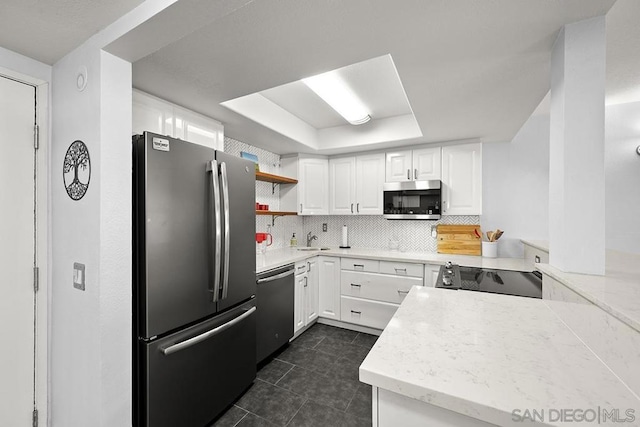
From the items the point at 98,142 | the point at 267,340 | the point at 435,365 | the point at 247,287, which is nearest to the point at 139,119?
the point at 98,142

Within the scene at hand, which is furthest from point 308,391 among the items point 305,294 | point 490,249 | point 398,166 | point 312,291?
point 398,166

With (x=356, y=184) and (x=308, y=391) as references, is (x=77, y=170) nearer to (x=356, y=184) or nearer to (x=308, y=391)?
(x=308, y=391)

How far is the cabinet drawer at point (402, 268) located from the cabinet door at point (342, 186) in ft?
2.90

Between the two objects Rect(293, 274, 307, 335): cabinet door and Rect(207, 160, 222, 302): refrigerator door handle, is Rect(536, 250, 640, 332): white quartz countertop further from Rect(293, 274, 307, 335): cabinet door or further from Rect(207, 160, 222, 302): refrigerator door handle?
Rect(293, 274, 307, 335): cabinet door

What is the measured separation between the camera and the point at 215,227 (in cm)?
166

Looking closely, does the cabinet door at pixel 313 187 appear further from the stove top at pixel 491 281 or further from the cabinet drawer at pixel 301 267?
the stove top at pixel 491 281

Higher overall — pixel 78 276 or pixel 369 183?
pixel 369 183

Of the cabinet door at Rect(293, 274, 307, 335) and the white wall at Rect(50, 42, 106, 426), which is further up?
the white wall at Rect(50, 42, 106, 426)

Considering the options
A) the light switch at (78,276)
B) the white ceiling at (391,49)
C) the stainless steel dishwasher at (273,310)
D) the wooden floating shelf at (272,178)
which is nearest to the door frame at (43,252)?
the light switch at (78,276)

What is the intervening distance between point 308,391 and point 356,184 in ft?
7.91

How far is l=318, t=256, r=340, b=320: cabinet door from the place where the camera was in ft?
10.6

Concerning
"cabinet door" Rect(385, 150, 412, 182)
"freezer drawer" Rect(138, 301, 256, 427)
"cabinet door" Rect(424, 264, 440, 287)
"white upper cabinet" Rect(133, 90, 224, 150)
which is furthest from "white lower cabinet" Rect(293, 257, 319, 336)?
"white upper cabinet" Rect(133, 90, 224, 150)

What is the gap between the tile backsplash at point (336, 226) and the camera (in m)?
3.31

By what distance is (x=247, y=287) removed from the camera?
201 cm
